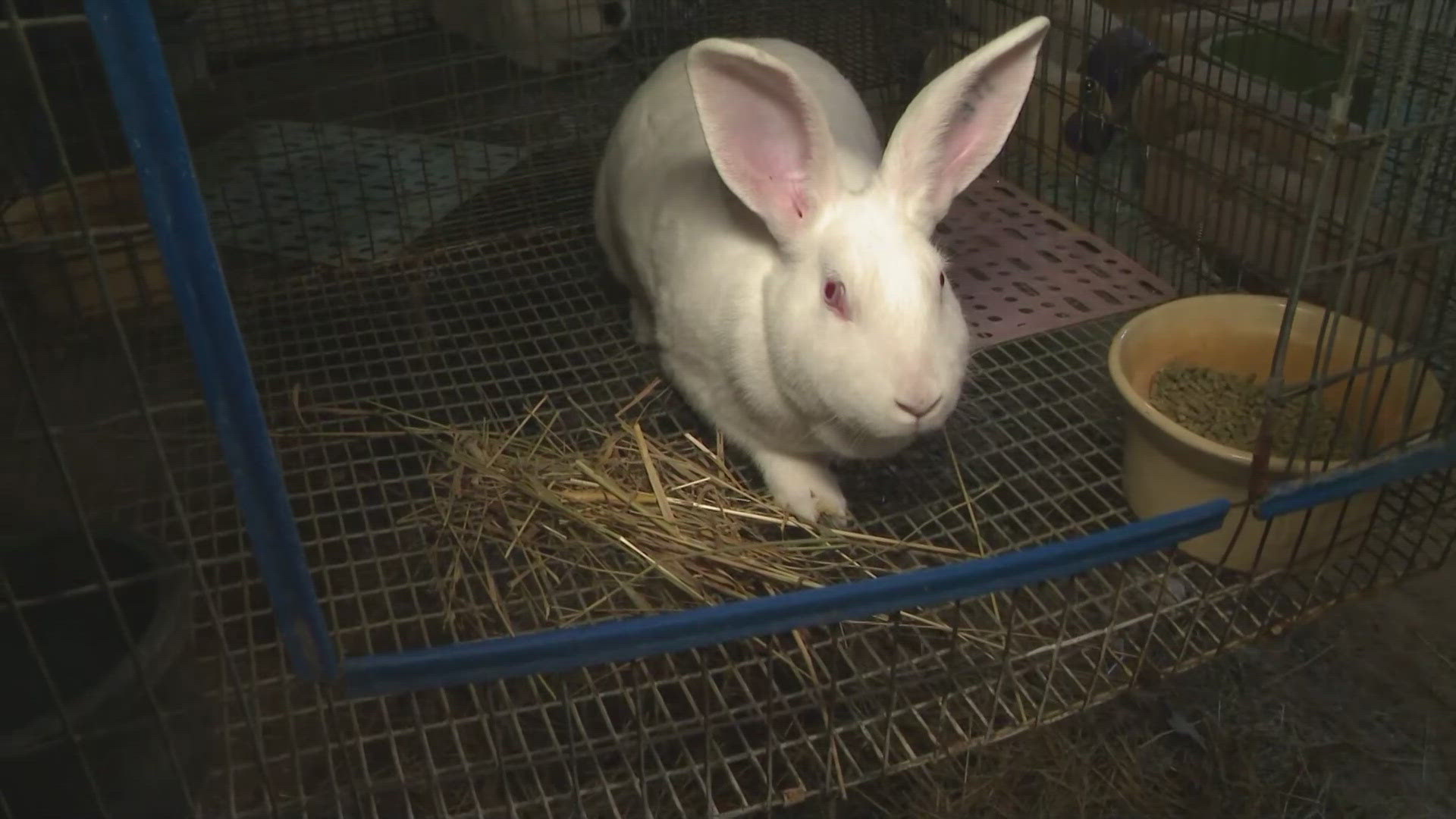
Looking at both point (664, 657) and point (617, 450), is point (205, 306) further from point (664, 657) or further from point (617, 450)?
point (617, 450)

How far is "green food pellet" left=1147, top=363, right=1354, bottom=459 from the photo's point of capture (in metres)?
1.74

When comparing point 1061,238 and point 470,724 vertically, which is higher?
point 1061,238

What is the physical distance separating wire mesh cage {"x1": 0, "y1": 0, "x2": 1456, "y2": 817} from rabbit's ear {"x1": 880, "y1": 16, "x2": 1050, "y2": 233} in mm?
412

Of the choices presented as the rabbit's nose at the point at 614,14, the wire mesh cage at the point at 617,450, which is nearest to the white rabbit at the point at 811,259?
the wire mesh cage at the point at 617,450

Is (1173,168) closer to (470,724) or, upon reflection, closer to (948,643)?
(948,643)

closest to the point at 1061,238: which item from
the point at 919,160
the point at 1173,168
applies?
the point at 1173,168

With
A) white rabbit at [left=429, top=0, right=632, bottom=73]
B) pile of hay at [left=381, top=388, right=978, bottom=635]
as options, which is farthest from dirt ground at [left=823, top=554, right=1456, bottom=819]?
white rabbit at [left=429, top=0, right=632, bottom=73]

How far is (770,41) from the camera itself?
2.10 meters

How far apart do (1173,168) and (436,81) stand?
→ 235cm

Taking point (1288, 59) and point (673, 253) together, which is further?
point (1288, 59)

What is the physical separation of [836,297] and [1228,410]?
28.5 inches

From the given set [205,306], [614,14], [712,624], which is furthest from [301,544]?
[614,14]

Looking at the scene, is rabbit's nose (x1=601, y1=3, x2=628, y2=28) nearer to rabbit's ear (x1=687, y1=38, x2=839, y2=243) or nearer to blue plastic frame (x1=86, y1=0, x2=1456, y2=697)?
rabbit's ear (x1=687, y1=38, x2=839, y2=243)

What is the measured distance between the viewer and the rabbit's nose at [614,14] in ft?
11.5
